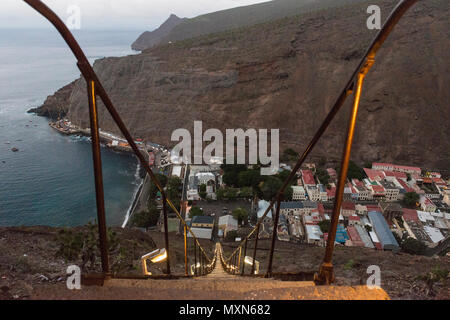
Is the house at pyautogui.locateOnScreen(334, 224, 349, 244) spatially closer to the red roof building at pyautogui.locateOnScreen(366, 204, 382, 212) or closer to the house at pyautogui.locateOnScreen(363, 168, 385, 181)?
the red roof building at pyautogui.locateOnScreen(366, 204, 382, 212)

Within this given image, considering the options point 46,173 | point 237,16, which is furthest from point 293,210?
point 237,16

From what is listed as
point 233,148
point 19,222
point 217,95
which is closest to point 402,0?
point 19,222

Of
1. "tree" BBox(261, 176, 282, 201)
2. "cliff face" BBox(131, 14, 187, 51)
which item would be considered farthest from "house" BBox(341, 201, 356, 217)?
"cliff face" BBox(131, 14, 187, 51)

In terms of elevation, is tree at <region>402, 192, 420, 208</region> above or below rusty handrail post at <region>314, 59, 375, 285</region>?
below

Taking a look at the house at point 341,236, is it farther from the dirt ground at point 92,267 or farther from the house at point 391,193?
the house at point 391,193

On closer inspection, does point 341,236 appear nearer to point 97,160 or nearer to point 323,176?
point 323,176

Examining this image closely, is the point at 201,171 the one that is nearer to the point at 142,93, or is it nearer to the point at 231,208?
the point at 231,208

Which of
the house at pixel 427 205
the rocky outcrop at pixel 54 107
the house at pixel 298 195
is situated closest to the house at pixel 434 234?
the house at pixel 427 205
